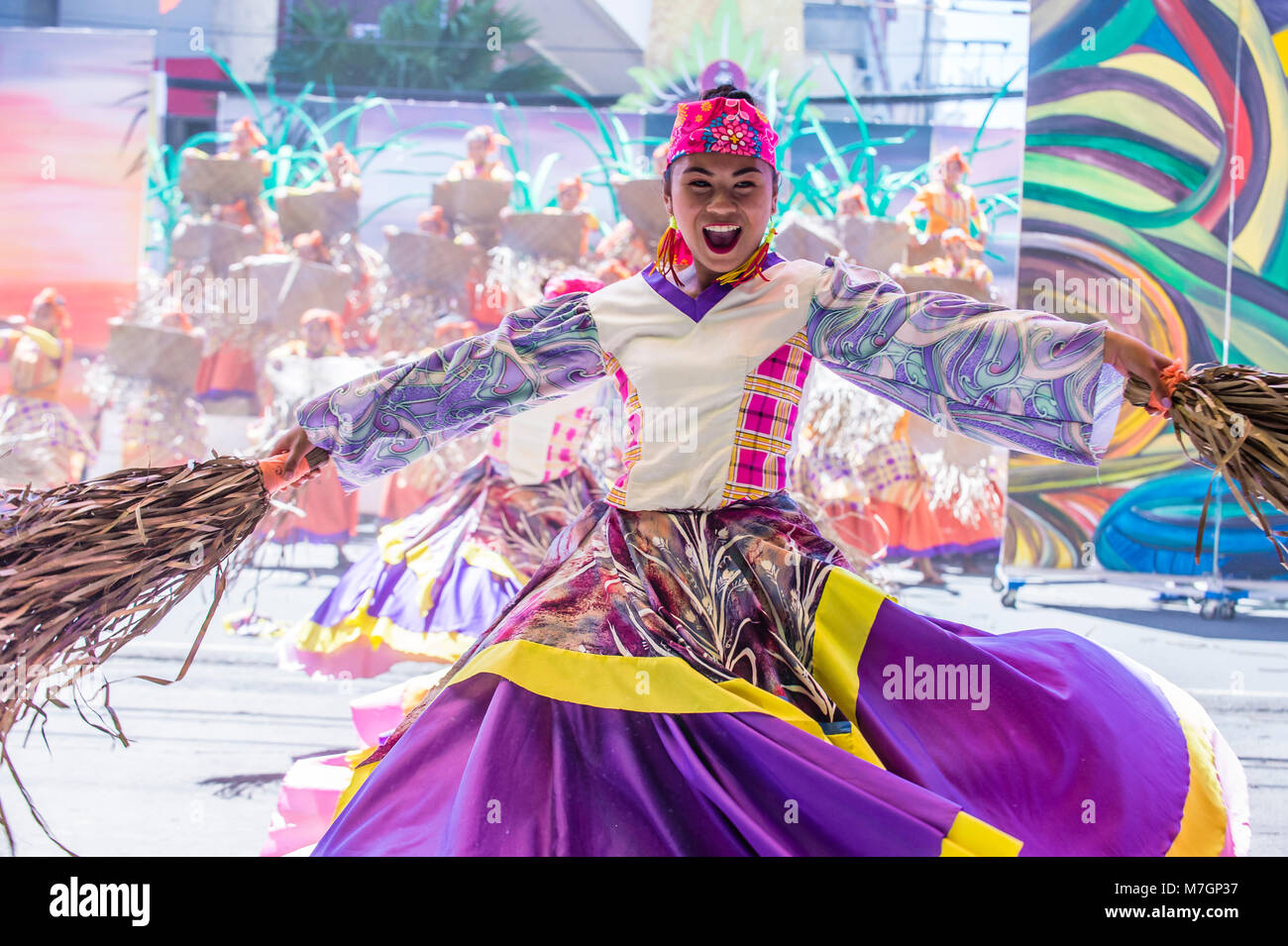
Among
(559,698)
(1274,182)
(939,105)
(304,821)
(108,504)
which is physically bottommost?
(304,821)

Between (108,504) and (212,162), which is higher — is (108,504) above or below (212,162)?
below

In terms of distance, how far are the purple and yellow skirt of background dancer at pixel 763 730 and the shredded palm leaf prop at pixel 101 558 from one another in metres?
0.43

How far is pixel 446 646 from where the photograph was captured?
11.0ft

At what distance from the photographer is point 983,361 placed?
1778 mm

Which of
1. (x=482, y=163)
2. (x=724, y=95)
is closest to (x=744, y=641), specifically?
(x=724, y=95)

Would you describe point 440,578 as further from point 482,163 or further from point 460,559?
point 482,163

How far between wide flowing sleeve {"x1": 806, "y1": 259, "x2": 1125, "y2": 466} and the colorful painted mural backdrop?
3.67 meters

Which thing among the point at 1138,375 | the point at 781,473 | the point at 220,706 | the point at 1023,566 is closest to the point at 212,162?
the point at 220,706

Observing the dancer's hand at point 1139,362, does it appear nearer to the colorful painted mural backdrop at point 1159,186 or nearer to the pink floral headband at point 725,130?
the pink floral headband at point 725,130

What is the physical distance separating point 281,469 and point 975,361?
1.18 m

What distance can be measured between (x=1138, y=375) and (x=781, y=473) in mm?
577

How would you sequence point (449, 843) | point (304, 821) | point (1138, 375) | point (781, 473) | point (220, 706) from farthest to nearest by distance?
point (220, 706) < point (304, 821) < point (781, 473) < point (1138, 375) < point (449, 843)

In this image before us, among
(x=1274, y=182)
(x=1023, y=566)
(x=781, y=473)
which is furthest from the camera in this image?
(x=1023, y=566)

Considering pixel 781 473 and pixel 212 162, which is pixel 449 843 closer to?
pixel 781 473
